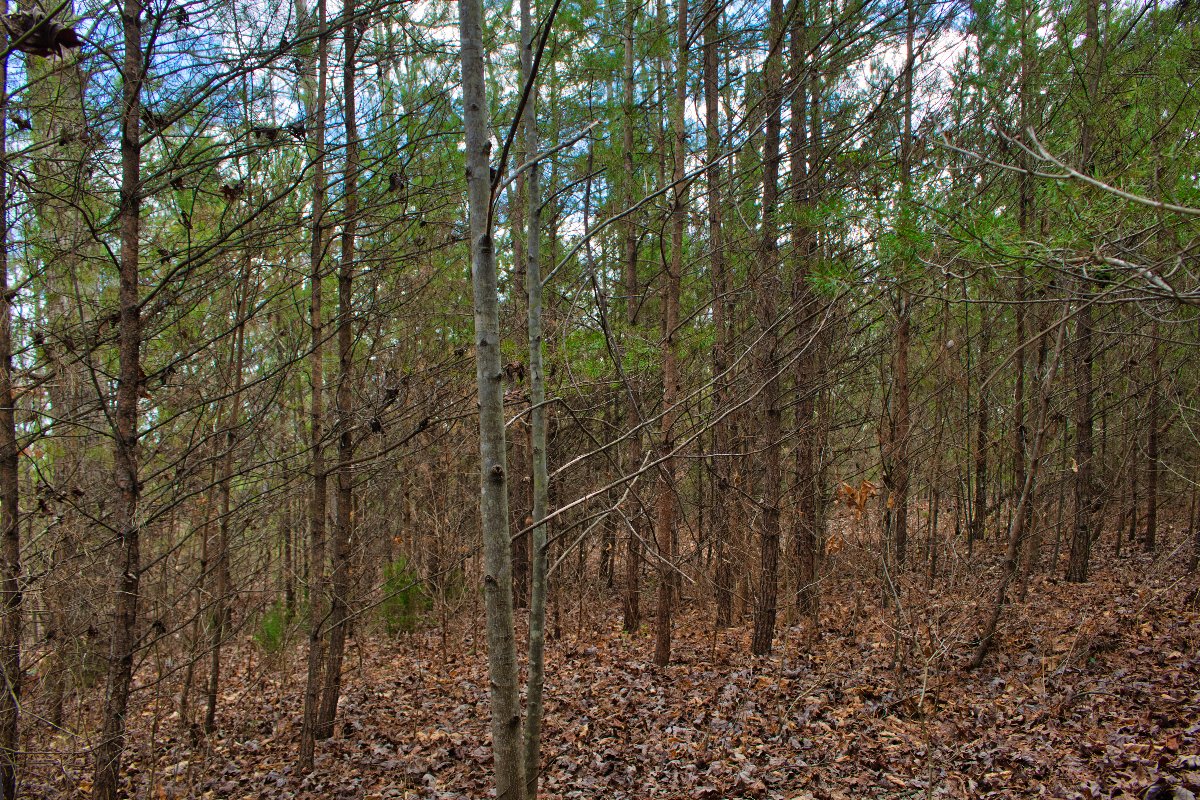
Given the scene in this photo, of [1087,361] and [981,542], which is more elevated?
[1087,361]

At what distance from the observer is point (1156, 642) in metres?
6.42

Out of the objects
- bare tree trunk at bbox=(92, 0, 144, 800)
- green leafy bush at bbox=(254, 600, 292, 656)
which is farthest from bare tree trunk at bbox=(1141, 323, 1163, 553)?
green leafy bush at bbox=(254, 600, 292, 656)

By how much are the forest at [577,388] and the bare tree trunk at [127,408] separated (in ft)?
0.07

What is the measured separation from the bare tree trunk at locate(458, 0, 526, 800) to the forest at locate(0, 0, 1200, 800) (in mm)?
15

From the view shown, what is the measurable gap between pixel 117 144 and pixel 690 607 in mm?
9530

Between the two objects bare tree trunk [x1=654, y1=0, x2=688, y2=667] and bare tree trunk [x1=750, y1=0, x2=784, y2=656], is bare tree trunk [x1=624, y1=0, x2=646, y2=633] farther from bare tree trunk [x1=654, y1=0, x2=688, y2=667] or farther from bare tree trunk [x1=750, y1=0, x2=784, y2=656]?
bare tree trunk [x1=750, y1=0, x2=784, y2=656]

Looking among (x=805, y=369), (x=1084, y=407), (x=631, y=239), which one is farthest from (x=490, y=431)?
(x=1084, y=407)

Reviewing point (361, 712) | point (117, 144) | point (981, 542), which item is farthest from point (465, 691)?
point (981, 542)

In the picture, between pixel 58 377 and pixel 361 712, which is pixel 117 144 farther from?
pixel 361 712

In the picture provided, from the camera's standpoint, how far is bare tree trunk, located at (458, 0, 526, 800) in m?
2.28

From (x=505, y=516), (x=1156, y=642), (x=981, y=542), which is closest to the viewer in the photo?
(x=505, y=516)

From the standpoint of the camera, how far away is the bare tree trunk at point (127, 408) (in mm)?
3590

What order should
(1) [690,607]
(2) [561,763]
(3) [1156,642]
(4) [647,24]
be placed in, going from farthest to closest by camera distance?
(1) [690,607]
(4) [647,24]
(3) [1156,642]
(2) [561,763]

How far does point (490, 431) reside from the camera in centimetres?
233
